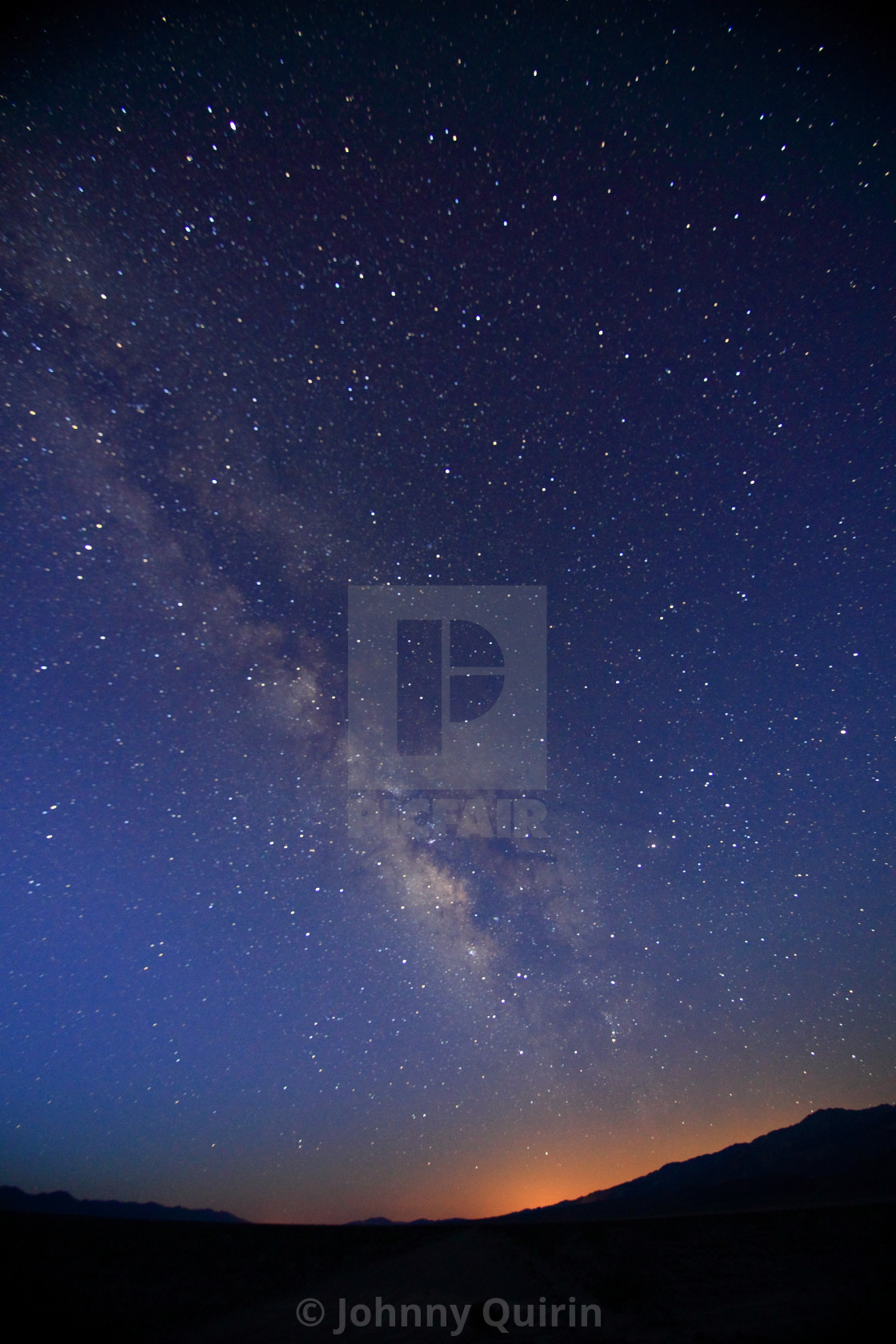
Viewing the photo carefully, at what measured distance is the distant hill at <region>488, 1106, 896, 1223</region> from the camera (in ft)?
83.5

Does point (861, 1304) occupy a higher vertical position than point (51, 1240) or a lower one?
higher

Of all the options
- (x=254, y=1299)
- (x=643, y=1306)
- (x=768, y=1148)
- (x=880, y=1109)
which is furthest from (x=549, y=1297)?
(x=880, y=1109)

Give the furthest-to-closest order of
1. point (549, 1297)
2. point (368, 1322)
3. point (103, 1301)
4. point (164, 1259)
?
point (164, 1259) → point (103, 1301) → point (549, 1297) → point (368, 1322)

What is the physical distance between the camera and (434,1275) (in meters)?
11.8

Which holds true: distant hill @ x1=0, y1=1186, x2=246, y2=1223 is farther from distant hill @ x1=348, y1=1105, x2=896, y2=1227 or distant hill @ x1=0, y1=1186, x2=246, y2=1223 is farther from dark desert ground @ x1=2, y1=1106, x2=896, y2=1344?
dark desert ground @ x1=2, y1=1106, x2=896, y2=1344

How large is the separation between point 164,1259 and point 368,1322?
27.0 ft

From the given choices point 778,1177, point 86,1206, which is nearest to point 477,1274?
point 778,1177

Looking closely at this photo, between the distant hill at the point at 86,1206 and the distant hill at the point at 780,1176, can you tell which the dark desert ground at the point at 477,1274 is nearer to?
the distant hill at the point at 780,1176

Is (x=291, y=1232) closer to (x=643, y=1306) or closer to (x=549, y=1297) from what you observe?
(x=549, y=1297)

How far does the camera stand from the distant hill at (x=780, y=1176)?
25.4 meters

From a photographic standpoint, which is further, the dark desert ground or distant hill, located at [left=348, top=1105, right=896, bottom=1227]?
distant hill, located at [left=348, top=1105, right=896, bottom=1227]

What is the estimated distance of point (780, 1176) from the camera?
30.4m

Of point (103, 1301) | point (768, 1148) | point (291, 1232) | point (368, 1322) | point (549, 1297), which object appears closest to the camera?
point (368, 1322)

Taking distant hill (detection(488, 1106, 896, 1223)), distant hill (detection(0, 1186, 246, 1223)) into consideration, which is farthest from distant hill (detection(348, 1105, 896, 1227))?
distant hill (detection(0, 1186, 246, 1223))
